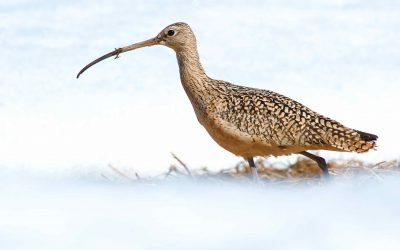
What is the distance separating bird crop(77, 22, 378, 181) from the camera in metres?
9.09

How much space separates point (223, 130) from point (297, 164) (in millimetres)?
1590

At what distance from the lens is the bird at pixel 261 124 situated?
29.8 feet

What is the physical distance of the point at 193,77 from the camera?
9.92 metres

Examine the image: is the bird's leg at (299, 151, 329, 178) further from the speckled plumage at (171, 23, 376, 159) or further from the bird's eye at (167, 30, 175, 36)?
the bird's eye at (167, 30, 175, 36)

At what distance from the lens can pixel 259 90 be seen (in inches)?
386

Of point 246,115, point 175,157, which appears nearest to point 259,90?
point 246,115

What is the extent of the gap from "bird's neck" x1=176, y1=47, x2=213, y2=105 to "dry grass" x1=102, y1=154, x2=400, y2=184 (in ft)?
2.36

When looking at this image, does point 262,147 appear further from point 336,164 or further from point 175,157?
point 336,164

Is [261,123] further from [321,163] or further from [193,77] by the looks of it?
[193,77]

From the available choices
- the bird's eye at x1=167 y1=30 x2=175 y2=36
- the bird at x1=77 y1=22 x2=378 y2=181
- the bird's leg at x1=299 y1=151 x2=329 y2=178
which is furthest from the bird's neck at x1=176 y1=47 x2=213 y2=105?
the bird's leg at x1=299 y1=151 x2=329 y2=178

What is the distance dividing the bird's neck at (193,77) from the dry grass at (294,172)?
72cm

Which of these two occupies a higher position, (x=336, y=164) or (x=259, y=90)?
(x=259, y=90)

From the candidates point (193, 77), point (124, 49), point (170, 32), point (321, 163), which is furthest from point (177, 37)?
point (321, 163)

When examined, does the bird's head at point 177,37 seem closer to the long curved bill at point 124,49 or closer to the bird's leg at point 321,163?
the long curved bill at point 124,49
